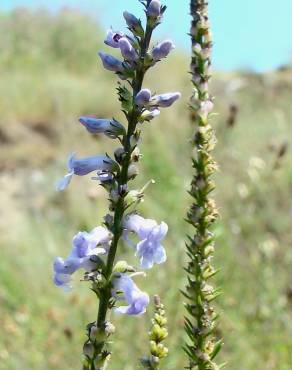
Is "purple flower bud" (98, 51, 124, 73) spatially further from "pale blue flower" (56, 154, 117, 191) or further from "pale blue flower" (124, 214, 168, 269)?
"pale blue flower" (124, 214, 168, 269)

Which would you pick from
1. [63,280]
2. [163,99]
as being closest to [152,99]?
[163,99]

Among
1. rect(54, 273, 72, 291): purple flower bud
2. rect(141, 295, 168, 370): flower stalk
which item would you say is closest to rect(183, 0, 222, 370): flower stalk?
rect(141, 295, 168, 370): flower stalk

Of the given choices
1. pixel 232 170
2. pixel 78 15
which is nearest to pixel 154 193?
pixel 232 170

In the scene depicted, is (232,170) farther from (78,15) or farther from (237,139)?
(78,15)

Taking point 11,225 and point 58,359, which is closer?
point 58,359

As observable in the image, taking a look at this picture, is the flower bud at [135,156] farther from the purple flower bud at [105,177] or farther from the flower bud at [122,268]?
the flower bud at [122,268]

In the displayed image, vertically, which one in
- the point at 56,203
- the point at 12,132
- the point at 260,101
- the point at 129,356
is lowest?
the point at 129,356

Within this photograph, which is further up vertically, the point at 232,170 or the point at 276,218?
the point at 232,170
